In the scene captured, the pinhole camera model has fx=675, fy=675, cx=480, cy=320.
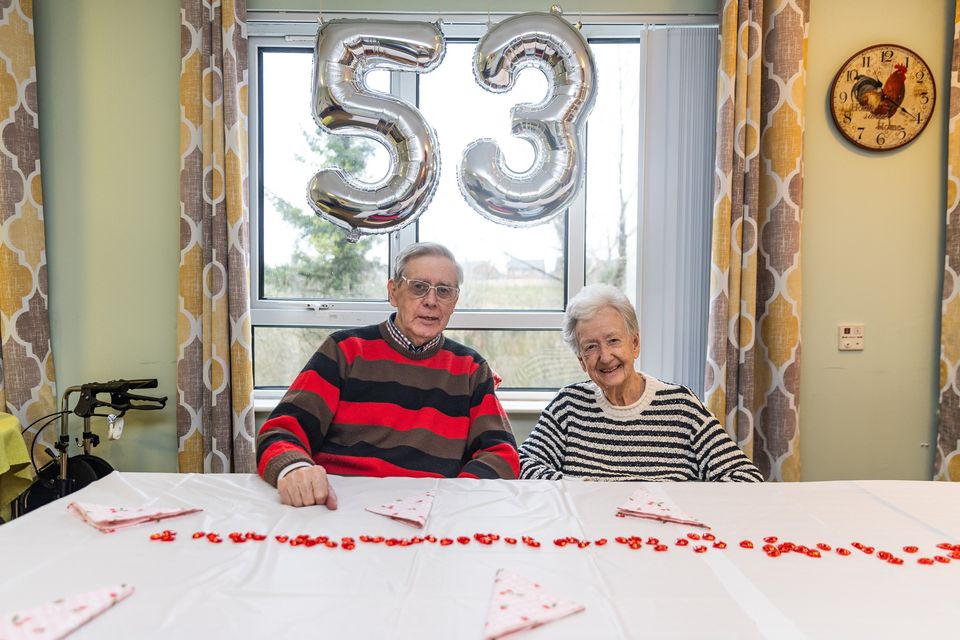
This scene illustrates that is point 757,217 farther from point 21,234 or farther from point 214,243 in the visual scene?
point 21,234

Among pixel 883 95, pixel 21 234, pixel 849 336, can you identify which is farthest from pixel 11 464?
pixel 883 95

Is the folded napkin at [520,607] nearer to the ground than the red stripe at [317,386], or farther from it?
nearer to the ground

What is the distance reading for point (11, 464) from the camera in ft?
6.88

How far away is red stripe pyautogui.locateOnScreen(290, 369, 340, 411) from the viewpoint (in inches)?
66.2

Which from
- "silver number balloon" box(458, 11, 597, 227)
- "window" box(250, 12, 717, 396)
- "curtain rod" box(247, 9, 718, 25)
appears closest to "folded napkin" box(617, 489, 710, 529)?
"silver number balloon" box(458, 11, 597, 227)

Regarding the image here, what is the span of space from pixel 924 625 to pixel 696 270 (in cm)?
192

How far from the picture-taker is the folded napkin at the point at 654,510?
3.77ft

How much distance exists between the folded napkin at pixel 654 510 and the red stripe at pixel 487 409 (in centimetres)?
57

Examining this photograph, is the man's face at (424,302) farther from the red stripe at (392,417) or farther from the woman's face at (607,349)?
the woman's face at (607,349)

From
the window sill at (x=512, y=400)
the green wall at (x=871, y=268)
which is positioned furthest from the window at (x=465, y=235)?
the green wall at (x=871, y=268)

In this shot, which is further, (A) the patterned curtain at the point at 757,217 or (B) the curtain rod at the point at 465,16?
(B) the curtain rod at the point at 465,16

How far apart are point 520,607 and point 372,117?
1.33 metres

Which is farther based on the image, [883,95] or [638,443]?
[883,95]

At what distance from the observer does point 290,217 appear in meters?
2.74
